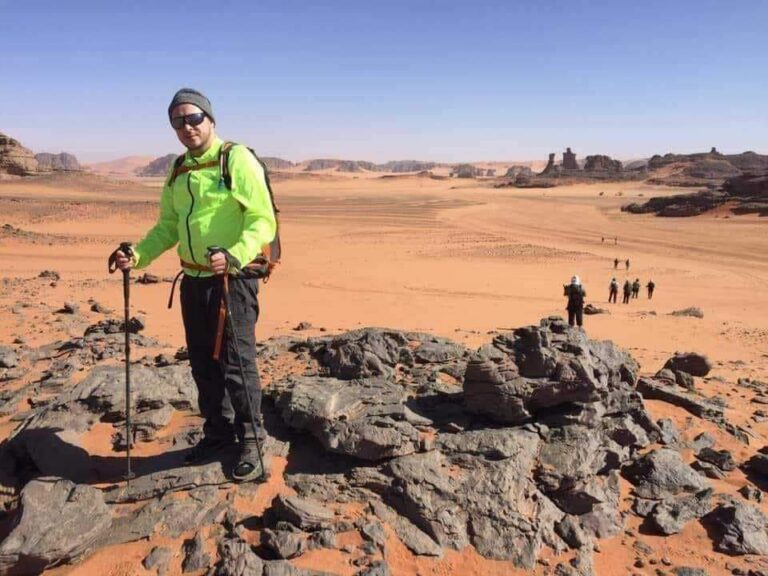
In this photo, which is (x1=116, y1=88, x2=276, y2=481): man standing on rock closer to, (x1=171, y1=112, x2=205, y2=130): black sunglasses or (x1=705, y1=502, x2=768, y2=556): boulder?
(x1=171, y1=112, x2=205, y2=130): black sunglasses

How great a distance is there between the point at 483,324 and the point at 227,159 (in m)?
10.9

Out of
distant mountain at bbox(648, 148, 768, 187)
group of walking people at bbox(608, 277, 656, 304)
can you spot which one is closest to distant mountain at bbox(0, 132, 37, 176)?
group of walking people at bbox(608, 277, 656, 304)

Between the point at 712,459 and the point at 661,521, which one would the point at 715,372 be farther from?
the point at 661,521

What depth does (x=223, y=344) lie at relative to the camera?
148 inches

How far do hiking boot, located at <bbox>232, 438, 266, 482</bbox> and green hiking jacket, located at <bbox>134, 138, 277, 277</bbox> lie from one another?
1.31 meters

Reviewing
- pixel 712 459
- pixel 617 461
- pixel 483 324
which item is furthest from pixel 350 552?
pixel 483 324

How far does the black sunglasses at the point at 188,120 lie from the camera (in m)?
3.43

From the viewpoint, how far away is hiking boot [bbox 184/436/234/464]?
423 centimetres

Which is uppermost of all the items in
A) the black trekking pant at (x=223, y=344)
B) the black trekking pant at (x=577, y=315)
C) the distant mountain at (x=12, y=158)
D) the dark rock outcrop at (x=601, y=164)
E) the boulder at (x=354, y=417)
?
the dark rock outcrop at (x=601, y=164)

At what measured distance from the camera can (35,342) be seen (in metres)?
8.66

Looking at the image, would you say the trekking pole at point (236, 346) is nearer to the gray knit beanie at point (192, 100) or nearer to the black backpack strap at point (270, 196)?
the black backpack strap at point (270, 196)

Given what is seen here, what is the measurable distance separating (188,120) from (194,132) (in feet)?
0.26

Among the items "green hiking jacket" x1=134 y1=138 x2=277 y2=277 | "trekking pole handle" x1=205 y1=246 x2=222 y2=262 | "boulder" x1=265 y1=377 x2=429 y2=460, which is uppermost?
"green hiking jacket" x1=134 y1=138 x2=277 y2=277

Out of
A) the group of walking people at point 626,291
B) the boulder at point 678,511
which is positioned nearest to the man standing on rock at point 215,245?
the boulder at point 678,511
